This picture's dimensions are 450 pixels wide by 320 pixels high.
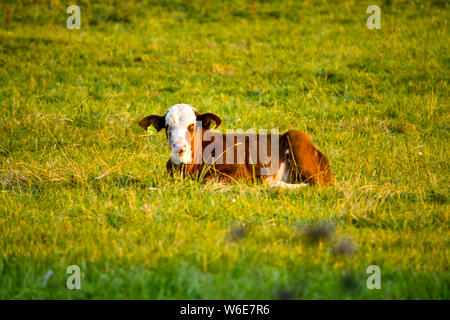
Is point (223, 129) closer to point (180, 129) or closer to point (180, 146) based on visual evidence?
point (180, 129)

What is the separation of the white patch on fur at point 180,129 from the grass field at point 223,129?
1.31ft

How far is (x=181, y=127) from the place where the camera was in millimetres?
6152

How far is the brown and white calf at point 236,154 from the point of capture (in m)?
6.24

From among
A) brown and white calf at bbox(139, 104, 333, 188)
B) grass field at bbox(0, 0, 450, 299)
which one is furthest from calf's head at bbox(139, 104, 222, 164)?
grass field at bbox(0, 0, 450, 299)

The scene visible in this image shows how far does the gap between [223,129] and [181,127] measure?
116 inches

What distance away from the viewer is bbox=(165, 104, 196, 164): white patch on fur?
19.8 feet

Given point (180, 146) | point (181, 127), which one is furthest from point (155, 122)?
point (180, 146)

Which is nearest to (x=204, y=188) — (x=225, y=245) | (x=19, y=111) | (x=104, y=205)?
(x=104, y=205)

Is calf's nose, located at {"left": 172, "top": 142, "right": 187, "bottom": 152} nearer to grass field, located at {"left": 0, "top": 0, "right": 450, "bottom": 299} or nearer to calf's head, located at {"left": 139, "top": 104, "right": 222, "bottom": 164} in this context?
calf's head, located at {"left": 139, "top": 104, "right": 222, "bottom": 164}

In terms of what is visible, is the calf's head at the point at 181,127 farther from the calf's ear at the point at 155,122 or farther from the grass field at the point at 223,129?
the grass field at the point at 223,129
